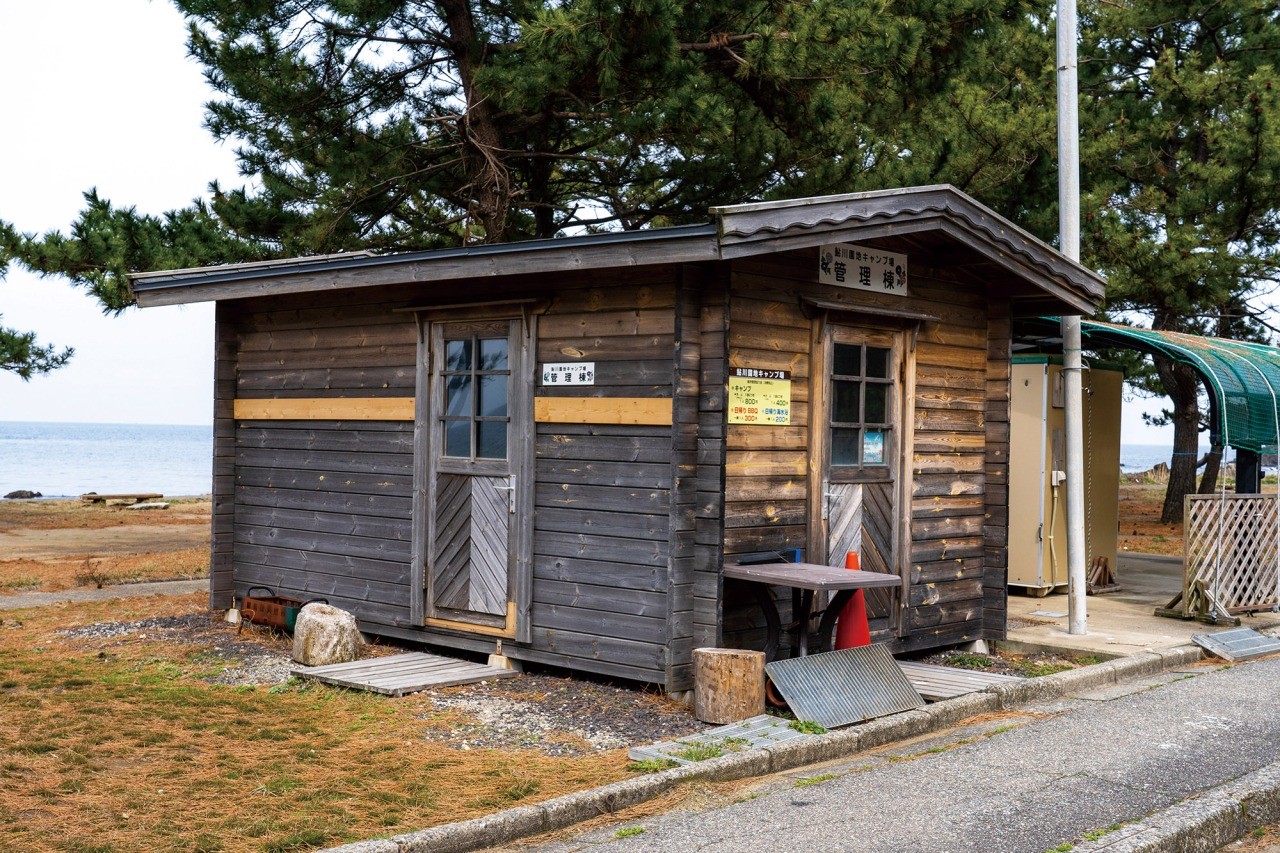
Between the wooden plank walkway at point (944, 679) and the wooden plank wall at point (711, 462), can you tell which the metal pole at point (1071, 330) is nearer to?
the wooden plank walkway at point (944, 679)

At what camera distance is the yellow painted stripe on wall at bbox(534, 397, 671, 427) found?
7684 millimetres

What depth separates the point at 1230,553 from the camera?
11.6 m

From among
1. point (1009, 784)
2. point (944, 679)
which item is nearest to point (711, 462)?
point (944, 679)

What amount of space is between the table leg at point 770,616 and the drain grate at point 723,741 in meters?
0.76

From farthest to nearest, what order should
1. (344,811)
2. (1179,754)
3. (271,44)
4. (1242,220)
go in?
(1242,220), (271,44), (1179,754), (344,811)

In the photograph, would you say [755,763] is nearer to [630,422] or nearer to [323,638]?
[630,422]

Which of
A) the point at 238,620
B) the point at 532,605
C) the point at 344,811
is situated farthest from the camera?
the point at 238,620

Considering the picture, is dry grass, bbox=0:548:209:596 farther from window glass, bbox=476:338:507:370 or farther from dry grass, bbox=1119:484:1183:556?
dry grass, bbox=1119:484:1183:556

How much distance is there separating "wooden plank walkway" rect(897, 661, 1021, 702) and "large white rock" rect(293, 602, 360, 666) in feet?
13.2

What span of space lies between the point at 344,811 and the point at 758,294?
4231 millimetres

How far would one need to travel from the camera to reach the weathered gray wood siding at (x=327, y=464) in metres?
9.44

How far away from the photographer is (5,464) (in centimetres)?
9206

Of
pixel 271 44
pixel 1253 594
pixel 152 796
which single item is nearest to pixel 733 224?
pixel 152 796

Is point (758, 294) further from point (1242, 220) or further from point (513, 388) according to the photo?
point (1242, 220)
